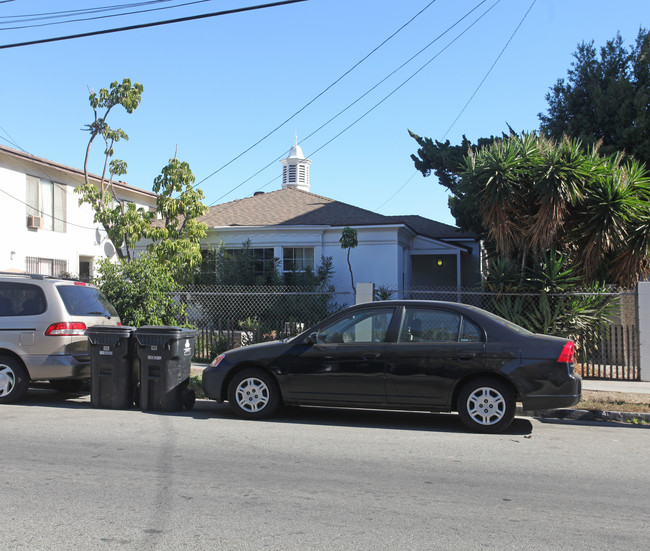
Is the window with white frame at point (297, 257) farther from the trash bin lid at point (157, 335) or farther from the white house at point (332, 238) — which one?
the trash bin lid at point (157, 335)

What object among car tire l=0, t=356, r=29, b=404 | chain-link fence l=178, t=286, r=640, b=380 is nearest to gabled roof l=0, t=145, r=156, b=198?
chain-link fence l=178, t=286, r=640, b=380

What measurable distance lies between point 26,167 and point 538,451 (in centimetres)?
Answer: 1796

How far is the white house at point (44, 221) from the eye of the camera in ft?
60.5

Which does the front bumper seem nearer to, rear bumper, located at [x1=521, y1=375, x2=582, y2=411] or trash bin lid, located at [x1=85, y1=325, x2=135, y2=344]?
trash bin lid, located at [x1=85, y1=325, x2=135, y2=344]

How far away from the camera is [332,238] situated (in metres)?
18.8

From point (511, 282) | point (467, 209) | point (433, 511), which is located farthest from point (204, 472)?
point (467, 209)

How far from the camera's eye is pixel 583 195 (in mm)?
12078

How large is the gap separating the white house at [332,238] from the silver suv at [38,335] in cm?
990

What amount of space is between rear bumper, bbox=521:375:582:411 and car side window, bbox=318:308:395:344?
1.84 m

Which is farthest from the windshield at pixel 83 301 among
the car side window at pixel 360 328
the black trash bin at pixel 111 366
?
the car side window at pixel 360 328

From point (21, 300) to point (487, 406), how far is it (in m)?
6.55

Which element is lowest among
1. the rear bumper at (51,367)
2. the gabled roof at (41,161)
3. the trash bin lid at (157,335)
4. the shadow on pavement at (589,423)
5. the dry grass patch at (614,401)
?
the shadow on pavement at (589,423)

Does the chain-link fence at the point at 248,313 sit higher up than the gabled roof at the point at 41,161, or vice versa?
the gabled roof at the point at 41,161

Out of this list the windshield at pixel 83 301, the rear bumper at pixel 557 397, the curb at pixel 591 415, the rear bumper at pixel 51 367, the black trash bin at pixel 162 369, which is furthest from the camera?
the windshield at pixel 83 301
